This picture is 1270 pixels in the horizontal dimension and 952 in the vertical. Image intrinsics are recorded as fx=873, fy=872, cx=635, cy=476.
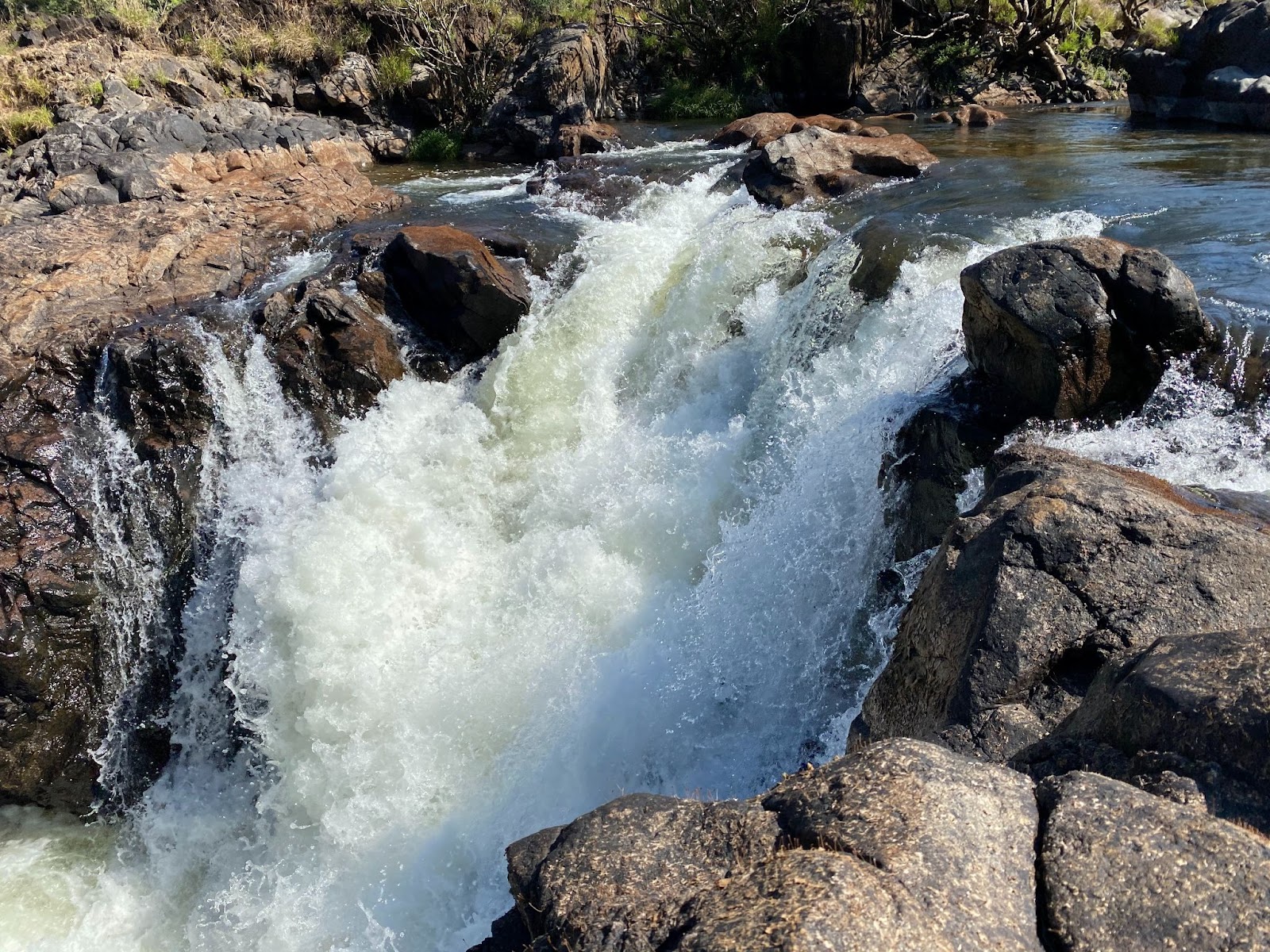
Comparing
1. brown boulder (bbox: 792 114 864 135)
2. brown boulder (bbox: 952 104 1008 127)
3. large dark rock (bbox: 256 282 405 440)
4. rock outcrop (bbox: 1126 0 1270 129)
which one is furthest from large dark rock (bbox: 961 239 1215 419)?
brown boulder (bbox: 952 104 1008 127)

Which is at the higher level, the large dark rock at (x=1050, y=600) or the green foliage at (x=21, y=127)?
the green foliage at (x=21, y=127)

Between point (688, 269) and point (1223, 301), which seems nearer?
point (1223, 301)

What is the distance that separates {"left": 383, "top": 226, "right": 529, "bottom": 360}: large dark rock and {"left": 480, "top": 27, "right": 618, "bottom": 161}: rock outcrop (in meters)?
7.58

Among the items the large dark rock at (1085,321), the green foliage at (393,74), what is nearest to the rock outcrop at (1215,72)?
the large dark rock at (1085,321)

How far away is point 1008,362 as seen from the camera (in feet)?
17.9

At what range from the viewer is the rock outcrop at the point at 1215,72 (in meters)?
13.3

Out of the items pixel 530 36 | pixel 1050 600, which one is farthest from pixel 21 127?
pixel 1050 600

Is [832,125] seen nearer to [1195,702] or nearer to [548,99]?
[548,99]

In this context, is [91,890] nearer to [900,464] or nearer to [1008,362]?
[900,464]

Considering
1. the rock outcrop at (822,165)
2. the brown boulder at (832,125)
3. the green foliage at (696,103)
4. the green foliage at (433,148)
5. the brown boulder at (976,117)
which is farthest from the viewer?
the green foliage at (696,103)

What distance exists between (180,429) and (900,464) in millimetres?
5799

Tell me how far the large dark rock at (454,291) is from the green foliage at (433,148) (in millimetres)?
9587

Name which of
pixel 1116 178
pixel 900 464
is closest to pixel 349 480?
pixel 900 464

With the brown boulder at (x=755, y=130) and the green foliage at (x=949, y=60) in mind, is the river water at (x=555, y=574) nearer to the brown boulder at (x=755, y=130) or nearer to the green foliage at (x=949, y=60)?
the brown boulder at (x=755, y=130)
